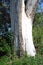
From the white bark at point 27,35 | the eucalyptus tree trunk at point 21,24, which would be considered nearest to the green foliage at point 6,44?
the eucalyptus tree trunk at point 21,24

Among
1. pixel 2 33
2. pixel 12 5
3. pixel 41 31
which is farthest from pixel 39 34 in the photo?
pixel 12 5

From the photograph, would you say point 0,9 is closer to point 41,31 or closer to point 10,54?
point 41,31

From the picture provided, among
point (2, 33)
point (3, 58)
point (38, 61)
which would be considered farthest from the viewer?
point (2, 33)

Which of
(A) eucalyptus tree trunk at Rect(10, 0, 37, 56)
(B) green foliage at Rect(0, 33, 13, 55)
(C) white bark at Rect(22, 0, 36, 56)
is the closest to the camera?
(A) eucalyptus tree trunk at Rect(10, 0, 37, 56)

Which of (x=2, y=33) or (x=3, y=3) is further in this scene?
(x=3, y=3)

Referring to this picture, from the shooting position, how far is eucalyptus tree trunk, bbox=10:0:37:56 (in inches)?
425

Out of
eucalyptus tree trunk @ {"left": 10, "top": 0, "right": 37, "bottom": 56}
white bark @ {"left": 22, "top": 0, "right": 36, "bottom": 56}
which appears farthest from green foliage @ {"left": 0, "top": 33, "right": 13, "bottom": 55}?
white bark @ {"left": 22, "top": 0, "right": 36, "bottom": 56}

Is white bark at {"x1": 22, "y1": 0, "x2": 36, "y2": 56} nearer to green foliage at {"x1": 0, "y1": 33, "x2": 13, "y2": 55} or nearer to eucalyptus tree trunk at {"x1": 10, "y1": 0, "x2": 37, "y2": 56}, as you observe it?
eucalyptus tree trunk at {"x1": 10, "y1": 0, "x2": 37, "y2": 56}

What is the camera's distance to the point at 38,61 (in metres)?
9.72

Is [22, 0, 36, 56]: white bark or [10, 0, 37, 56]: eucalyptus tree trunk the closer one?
[10, 0, 37, 56]: eucalyptus tree trunk

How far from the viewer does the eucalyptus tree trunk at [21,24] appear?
35.4 feet

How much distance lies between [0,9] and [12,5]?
2.53 metres

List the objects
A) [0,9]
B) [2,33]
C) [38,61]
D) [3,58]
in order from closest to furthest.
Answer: [38,61]
[3,58]
[2,33]
[0,9]

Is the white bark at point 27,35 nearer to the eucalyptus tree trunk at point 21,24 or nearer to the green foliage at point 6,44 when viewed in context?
the eucalyptus tree trunk at point 21,24
